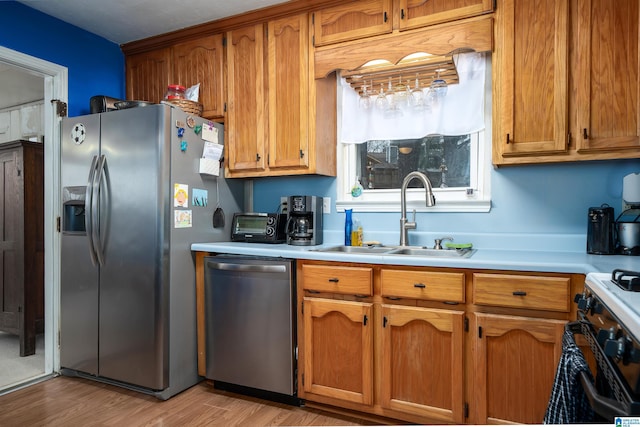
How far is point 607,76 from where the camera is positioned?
1859 mm

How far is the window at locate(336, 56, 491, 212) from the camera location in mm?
2387

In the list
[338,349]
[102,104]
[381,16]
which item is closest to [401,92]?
[381,16]

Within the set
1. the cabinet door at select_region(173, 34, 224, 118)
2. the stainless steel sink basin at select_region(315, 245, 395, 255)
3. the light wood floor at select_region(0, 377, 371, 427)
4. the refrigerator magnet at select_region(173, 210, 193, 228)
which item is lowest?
the light wood floor at select_region(0, 377, 371, 427)

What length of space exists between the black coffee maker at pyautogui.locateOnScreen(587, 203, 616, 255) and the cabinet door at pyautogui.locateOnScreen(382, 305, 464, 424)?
2.78 feet

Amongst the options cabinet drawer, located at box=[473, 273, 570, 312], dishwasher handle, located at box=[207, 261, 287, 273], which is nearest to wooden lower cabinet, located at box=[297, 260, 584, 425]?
cabinet drawer, located at box=[473, 273, 570, 312]

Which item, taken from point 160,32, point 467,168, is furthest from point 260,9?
point 467,168

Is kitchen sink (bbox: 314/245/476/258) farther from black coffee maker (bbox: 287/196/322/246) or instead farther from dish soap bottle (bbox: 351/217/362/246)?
black coffee maker (bbox: 287/196/322/246)

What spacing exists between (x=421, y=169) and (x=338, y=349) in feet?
4.25

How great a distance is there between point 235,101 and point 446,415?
7.69ft

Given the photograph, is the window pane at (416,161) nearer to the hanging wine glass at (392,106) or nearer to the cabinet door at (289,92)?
the hanging wine glass at (392,106)

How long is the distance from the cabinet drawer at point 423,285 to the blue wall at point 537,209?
0.64m

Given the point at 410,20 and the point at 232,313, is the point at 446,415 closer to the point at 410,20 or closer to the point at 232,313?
the point at 232,313

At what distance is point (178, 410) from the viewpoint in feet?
7.25

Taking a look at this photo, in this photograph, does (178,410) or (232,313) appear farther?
(232,313)
